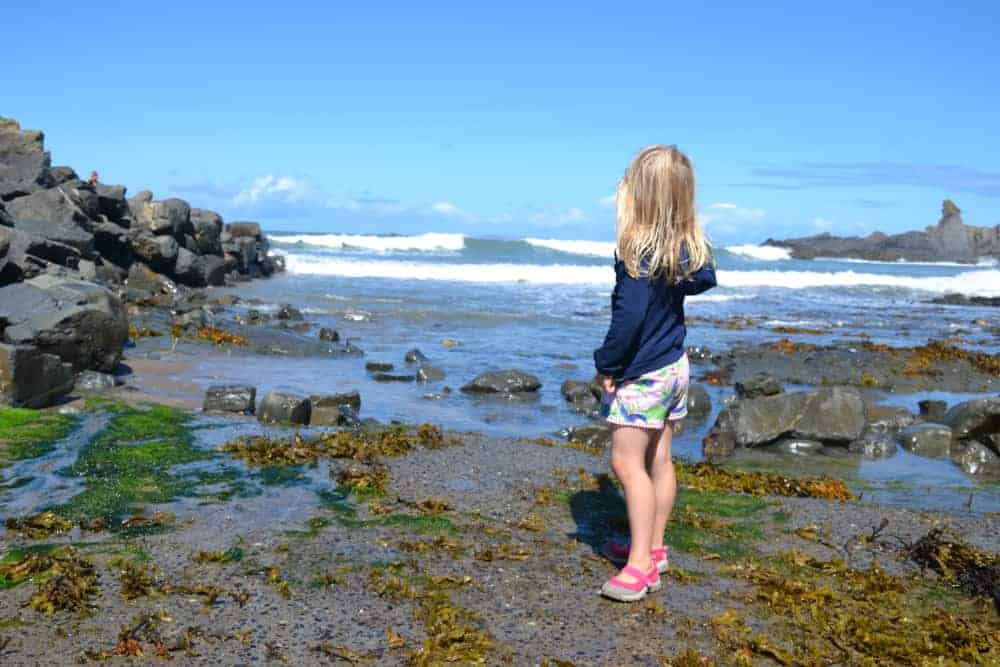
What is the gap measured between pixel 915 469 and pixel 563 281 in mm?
31022

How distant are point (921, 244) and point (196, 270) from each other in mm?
88903

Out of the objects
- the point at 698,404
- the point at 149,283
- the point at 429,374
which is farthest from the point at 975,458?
the point at 149,283

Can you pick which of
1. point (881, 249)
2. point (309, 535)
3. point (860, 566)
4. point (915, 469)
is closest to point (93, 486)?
point (309, 535)

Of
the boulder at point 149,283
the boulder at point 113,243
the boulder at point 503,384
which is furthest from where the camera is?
the boulder at point 113,243

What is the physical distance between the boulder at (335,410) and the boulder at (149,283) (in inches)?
493

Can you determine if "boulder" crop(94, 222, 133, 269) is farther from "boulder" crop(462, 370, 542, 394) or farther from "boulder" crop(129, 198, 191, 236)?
"boulder" crop(462, 370, 542, 394)

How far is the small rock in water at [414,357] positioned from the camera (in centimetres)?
1523

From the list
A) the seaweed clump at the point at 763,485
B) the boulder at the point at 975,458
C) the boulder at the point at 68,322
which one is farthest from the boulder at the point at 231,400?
the boulder at the point at 975,458

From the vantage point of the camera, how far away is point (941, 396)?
1420 cm

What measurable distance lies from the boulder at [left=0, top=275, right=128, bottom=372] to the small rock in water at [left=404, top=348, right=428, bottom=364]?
184 inches

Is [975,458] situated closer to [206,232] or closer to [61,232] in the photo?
[61,232]

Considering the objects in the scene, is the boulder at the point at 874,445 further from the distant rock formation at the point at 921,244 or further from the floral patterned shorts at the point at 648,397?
the distant rock formation at the point at 921,244

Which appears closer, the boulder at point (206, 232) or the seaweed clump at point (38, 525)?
the seaweed clump at point (38, 525)

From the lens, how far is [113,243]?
82.1 ft
